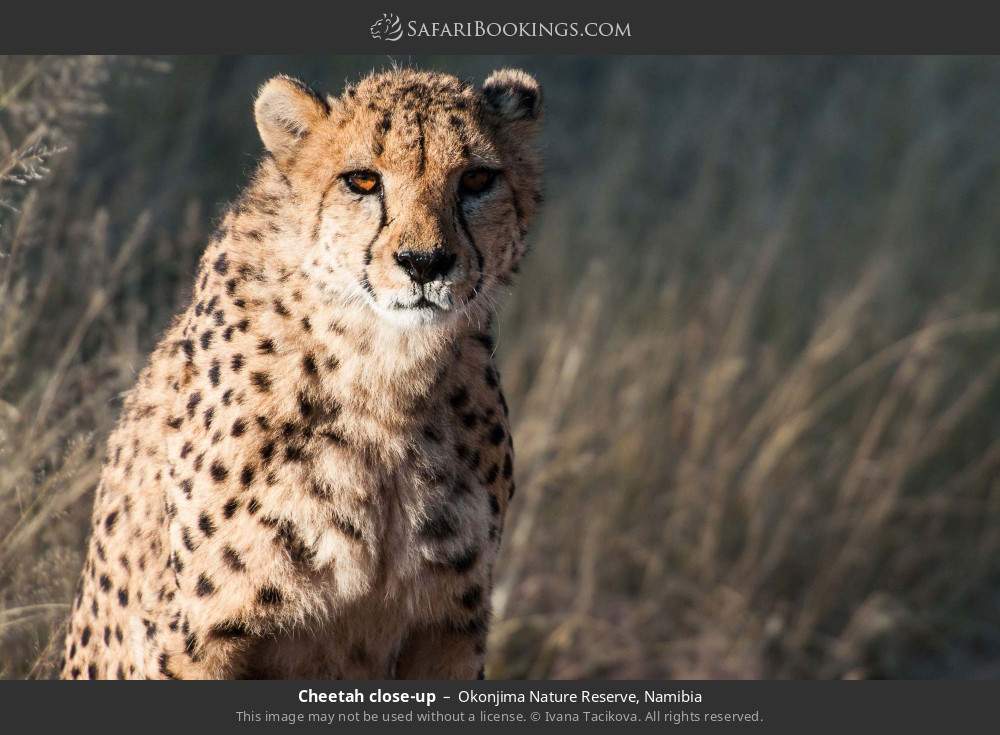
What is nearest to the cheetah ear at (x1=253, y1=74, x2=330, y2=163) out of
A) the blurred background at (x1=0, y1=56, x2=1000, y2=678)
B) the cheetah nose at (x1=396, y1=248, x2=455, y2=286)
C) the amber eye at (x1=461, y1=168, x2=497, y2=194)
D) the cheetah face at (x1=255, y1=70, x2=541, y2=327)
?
the cheetah face at (x1=255, y1=70, x2=541, y2=327)

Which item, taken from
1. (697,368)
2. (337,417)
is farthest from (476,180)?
(697,368)

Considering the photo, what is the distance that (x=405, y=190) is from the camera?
8.33ft

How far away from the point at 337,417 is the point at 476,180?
0.51 metres

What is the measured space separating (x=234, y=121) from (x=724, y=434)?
2327mm

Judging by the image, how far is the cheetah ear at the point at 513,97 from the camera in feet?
9.26

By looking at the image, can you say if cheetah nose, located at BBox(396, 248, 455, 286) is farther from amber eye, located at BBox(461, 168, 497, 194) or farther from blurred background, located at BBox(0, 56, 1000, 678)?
blurred background, located at BBox(0, 56, 1000, 678)

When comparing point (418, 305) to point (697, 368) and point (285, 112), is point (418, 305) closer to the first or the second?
point (285, 112)

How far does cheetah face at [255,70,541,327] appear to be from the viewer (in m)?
2.48

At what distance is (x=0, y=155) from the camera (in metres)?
3.46

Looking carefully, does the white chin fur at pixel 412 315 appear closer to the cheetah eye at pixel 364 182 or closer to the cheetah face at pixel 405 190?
the cheetah face at pixel 405 190

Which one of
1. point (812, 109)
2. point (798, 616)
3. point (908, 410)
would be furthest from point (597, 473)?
point (812, 109)

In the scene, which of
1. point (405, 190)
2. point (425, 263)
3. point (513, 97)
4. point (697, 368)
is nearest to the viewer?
point (425, 263)

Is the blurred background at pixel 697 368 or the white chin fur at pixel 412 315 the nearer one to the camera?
the white chin fur at pixel 412 315

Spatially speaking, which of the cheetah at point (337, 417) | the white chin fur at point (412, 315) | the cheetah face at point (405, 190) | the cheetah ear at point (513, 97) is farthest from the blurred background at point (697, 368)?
→ the white chin fur at point (412, 315)
